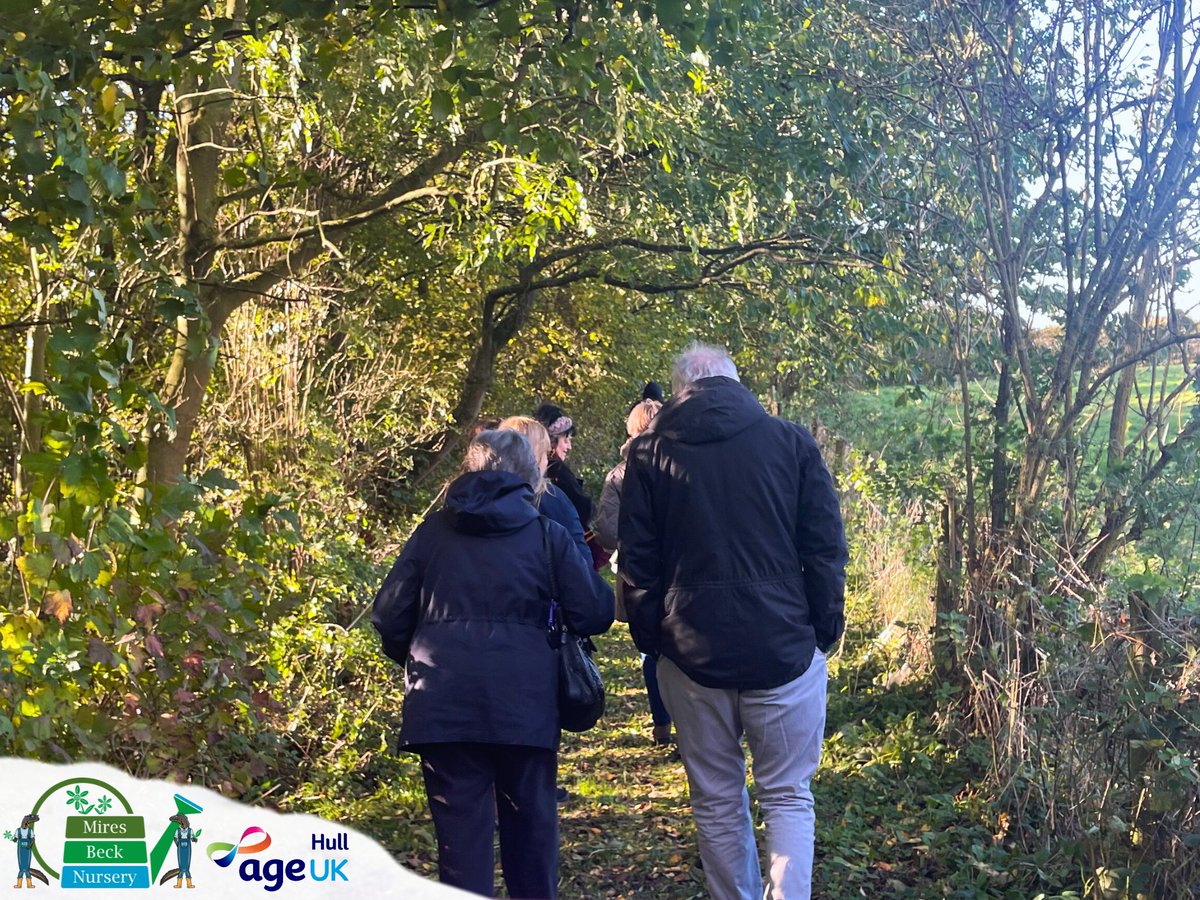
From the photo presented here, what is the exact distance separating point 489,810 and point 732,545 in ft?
4.26

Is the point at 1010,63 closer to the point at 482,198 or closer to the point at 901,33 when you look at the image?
the point at 901,33

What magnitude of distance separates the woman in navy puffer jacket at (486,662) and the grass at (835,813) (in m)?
1.61

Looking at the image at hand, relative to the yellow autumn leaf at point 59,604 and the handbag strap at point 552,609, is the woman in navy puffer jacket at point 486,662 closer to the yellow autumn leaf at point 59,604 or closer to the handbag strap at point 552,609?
the handbag strap at point 552,609

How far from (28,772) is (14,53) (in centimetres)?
233

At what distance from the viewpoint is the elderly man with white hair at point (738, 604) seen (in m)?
4.52

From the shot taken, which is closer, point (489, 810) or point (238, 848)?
point (238, 848)

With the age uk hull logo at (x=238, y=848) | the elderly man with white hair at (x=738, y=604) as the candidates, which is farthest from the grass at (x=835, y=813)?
the age uk hull logo at (x=238, y=848)

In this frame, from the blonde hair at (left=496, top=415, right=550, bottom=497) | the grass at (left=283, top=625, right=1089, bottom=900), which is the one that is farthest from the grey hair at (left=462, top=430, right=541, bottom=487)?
the grass at (left=283, top=625, right=1089, bottom=900)

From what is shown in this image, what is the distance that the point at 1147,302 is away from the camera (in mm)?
6723

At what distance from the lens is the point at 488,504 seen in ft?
14.6

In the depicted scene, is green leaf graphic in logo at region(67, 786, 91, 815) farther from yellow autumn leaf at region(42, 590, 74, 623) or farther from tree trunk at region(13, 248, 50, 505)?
tree trunk at region(13, 248, 50, 505)

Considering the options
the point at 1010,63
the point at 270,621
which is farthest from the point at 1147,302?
the point at 270,621

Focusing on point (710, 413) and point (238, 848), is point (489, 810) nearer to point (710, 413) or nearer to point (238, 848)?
point (238, 848)

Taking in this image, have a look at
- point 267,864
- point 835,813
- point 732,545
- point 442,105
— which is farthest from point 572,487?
point 267,864
